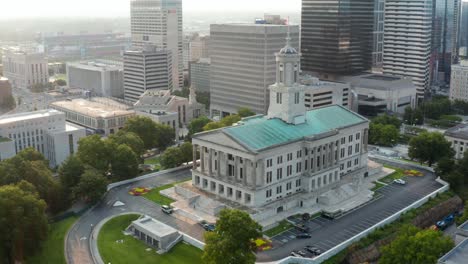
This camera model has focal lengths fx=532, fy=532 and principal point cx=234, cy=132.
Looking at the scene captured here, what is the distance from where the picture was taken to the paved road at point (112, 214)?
9238 centimetres

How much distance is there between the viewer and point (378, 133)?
16588 cm

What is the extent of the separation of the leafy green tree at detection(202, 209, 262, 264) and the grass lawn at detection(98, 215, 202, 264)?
1012 cm

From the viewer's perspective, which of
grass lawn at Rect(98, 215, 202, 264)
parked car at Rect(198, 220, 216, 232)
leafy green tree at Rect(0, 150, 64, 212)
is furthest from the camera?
leafy green tree at Rect(0, 150, 64, 212)

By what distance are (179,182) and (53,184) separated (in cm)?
3065

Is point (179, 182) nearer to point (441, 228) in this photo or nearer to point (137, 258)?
point (137, 258)

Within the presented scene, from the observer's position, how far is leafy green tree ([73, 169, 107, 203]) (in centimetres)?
10931

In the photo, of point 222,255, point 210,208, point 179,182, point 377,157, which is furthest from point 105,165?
point 377,157

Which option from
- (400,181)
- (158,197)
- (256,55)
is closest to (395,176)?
(400,181)

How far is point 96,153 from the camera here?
12475 cm

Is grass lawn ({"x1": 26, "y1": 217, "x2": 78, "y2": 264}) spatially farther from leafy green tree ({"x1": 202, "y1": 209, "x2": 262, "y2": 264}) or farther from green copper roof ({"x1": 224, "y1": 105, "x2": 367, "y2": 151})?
green copper roof ({"x1": 224, "y1": 105, "x2": 367, "y2": 151})

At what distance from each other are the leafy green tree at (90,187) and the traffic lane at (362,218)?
3882 centimetres

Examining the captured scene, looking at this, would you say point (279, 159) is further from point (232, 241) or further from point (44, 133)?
point (44, 133)

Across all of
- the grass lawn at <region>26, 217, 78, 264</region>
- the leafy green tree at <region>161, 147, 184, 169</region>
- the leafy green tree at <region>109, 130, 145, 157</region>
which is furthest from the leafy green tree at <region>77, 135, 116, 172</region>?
the grass lawn at <region>26, 217, 78, 264</region>

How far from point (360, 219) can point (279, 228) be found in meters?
17.0
